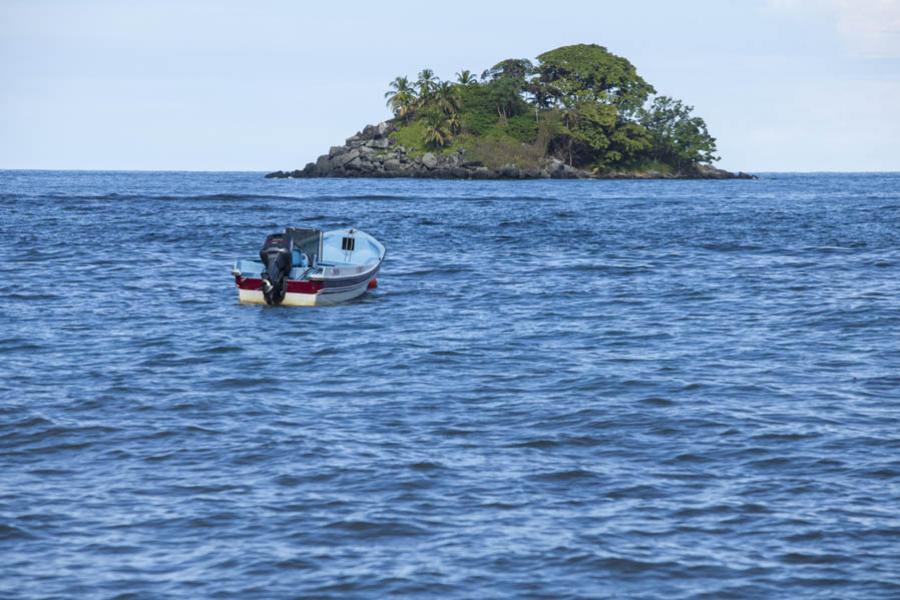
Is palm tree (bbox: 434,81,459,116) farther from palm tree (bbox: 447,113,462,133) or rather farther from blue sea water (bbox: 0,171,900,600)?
blue sea water (bbox: 0,171,900,600)

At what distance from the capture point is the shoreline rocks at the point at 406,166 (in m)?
158

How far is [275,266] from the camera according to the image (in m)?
29.7

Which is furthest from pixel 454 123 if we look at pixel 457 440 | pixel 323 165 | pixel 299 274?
pixel 457 440

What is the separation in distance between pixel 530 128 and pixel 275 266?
137549mm

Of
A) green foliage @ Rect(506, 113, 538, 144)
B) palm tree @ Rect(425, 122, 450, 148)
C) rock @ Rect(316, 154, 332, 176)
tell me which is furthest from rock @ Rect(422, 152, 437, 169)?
rock @ Rect(316, 154, 332, 176)

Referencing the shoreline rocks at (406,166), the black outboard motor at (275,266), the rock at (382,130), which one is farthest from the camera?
the rock at (382,130)

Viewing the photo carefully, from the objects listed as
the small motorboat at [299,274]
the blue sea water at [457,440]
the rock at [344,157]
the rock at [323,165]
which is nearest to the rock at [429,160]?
the rock at [344,157]

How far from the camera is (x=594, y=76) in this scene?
542 ft

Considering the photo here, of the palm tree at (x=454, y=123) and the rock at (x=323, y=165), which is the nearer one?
the palm tree at (x=454, y=123)

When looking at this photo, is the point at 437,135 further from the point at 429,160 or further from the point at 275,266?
the point at 275,266

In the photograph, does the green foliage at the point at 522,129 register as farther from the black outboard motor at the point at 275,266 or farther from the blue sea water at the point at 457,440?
the black outboard motor at the point at 275,266

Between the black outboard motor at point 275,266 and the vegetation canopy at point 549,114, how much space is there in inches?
5151

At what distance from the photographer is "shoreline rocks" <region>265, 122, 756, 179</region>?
15775cm

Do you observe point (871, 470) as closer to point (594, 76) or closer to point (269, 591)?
point (269, 591)
